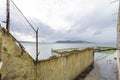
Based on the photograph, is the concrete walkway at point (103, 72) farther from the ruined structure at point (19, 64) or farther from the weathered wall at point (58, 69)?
the ruined structure at point (19, 64)

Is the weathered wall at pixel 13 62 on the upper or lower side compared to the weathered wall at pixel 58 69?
upper

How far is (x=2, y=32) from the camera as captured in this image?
6543 mm

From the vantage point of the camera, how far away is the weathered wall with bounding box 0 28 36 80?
6776mm

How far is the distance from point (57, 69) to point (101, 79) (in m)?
10.2

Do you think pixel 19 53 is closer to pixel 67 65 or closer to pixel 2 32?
pixel 2 32

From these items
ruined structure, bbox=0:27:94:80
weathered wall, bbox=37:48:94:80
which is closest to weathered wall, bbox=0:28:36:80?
ruined structure, bbox=0:27:94:80

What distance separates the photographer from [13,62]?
7.26 m

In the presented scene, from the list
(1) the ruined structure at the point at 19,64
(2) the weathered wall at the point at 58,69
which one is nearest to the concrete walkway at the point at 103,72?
(2) the weathered wall at the point at 58,69

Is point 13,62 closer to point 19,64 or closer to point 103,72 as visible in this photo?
point 19,64

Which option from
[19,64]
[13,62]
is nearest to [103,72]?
[19,64]

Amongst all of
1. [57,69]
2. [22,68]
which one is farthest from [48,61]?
[22,68]

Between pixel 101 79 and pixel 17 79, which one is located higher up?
pixel 17 79

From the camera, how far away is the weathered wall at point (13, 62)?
6.78 meters

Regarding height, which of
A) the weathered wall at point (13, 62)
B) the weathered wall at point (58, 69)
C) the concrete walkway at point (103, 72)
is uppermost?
the weathered wall at point (13, 62)
